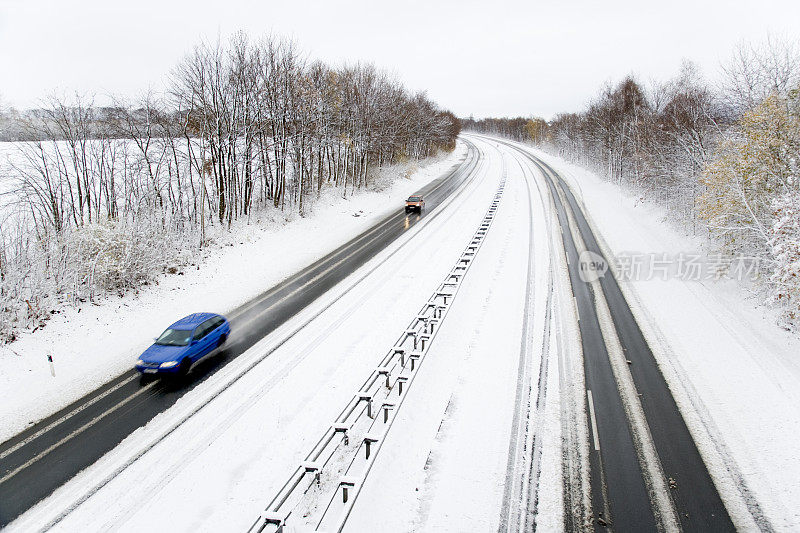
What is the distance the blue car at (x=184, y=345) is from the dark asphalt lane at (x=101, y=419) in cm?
40

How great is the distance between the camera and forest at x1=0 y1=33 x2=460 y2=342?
17594mm

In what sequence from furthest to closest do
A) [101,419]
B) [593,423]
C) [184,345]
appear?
1. [184,345]
2. [101,419]
3. [593,423]

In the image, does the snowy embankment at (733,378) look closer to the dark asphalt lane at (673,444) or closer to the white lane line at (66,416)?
the dark asphalt lane at (673,444)

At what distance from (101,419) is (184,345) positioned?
302cm

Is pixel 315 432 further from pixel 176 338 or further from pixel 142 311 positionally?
pixel 142 311

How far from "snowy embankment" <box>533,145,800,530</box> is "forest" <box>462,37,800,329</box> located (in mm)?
1356

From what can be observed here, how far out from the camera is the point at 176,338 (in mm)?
14016

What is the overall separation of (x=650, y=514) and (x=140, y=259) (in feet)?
68.7

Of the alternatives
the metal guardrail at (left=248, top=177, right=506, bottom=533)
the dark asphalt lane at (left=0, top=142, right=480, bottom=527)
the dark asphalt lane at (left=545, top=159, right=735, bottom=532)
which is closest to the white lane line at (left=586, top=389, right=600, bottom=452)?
the dark asphalt lane at (left=545, top=159, right=735, bottom=532)

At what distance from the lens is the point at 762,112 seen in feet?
53.4

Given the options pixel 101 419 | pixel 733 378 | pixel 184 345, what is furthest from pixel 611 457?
pixel 101 419

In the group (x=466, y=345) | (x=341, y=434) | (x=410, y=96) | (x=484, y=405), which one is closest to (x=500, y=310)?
(x=466, y=345)

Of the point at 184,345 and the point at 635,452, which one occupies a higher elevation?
the point at 184,345

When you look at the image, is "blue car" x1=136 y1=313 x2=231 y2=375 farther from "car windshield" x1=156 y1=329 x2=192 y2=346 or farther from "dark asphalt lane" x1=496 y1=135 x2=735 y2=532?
"dark asphalt lane" x1=496 y1=135 x2=735 y2=532
